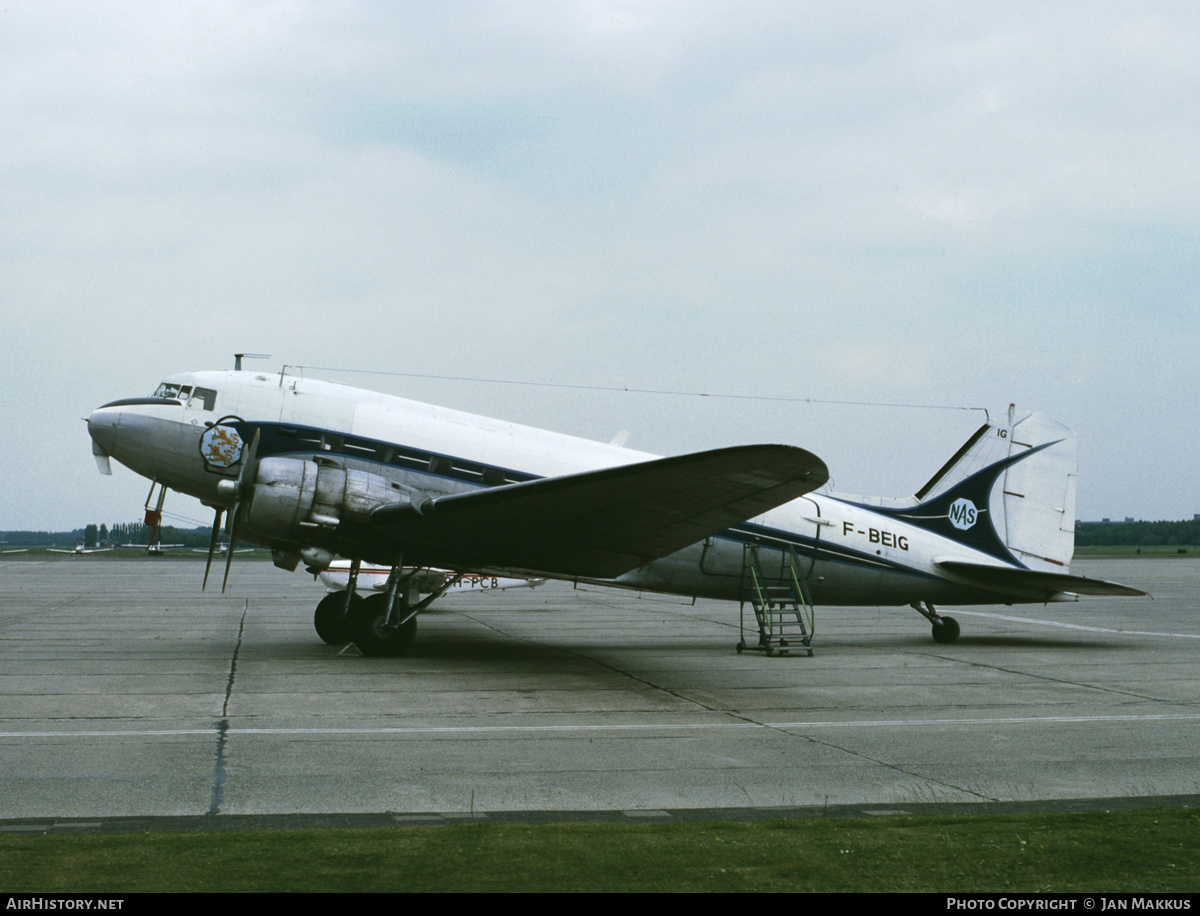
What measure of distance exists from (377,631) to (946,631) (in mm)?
10689

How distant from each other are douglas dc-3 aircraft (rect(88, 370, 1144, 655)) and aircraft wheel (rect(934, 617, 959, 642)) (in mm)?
27

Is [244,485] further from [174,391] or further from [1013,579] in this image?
[1013,579]

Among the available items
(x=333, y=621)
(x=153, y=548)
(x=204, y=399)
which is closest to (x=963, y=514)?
(x=333, y=621)

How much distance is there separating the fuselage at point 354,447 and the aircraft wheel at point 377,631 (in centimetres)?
84

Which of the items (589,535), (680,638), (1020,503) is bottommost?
(680,638)

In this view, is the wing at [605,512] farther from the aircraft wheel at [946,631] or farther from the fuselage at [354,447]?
the aircraft wheel at [946,631]

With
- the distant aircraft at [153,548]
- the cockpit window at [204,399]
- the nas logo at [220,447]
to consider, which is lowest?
the distant aircraft at [153,548]

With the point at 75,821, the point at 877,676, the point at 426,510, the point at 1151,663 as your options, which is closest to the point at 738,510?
the point at 877,676

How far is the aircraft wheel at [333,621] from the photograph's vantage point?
16.3 meters

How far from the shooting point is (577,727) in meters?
10.1

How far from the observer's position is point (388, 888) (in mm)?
4727

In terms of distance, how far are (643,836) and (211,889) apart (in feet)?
7.92

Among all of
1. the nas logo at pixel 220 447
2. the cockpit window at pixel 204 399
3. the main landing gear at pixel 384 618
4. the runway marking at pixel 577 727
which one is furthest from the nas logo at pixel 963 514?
the cockpit window at pixel 204 399

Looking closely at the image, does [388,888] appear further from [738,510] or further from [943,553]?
[943,553]
